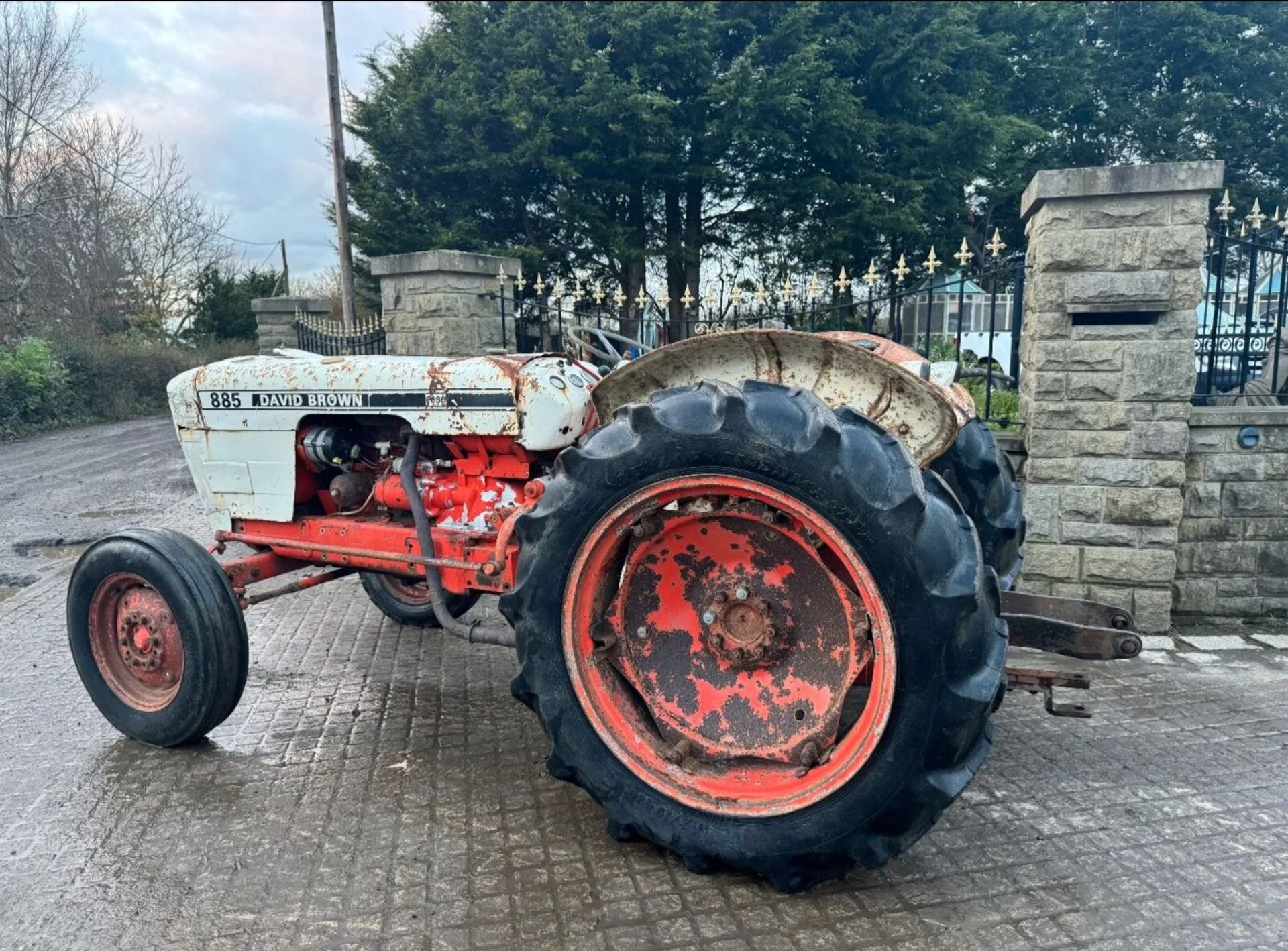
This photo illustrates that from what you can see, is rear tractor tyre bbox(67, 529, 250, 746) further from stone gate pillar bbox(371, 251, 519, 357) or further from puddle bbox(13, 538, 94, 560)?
puddle bbox(13, 538, 94, 560)

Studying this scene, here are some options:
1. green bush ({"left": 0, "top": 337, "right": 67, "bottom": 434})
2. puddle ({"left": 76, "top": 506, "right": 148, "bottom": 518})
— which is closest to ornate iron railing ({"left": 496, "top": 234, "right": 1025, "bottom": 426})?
puddle ({"left": 76, "top": 506, "right": 148, "bottom": 518})

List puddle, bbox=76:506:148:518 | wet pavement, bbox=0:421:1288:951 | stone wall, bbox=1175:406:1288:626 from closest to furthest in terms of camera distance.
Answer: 1. wet pavement, bbox=0:421:1288:951
2. stone wall, bbox=1175:406:1288:626
3. puddle, bbox=76:506:148:518

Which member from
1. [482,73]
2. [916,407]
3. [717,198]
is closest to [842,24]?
[717,198]

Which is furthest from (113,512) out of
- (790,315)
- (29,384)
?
(29,384)

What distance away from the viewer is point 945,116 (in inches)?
658

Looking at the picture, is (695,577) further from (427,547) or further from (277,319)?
(277,319)

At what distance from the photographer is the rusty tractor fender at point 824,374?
281cm

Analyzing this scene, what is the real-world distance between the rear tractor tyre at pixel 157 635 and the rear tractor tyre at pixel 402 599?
1370 millimetres

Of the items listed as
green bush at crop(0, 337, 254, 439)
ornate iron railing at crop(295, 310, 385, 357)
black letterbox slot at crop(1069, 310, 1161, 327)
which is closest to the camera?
black letterbox slot at crop(1069, 310, 1161, 327)

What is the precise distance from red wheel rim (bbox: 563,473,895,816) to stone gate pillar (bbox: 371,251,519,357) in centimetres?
462

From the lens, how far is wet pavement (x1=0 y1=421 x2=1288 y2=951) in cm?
225

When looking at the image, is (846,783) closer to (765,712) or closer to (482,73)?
(765,712)

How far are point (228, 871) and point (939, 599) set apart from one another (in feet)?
7.02

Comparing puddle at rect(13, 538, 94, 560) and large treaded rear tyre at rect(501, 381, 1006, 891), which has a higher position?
large treaded rear tyre at rect(501, 381, 1006, 891)
